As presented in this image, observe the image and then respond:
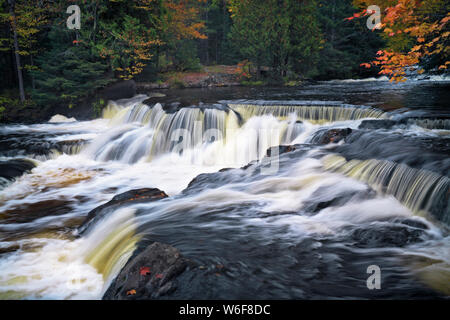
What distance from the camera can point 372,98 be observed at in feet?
43.2

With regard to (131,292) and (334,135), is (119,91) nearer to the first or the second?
(334,135)

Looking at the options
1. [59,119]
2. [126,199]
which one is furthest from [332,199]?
[59,119]

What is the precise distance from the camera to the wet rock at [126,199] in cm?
586

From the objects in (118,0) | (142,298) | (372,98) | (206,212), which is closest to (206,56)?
(118,0)

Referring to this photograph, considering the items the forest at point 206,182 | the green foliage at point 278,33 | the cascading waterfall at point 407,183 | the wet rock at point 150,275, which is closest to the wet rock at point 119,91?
the forest at point 206,182

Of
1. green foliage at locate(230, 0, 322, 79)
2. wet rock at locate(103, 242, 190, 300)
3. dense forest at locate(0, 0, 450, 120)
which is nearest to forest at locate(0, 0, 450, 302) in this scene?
wet rock at locate(103, 242, 190, 300)

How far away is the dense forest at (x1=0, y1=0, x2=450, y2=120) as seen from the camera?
A: 1515 centimetres

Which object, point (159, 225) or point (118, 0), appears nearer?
point (159, 225)

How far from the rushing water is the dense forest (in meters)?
1.90

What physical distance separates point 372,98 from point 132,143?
9.13 meters

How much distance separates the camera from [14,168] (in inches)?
364

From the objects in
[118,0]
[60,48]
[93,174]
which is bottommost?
[93,174]

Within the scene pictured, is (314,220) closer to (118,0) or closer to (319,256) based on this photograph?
(319,256)

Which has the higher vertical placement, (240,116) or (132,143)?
(240,116)
